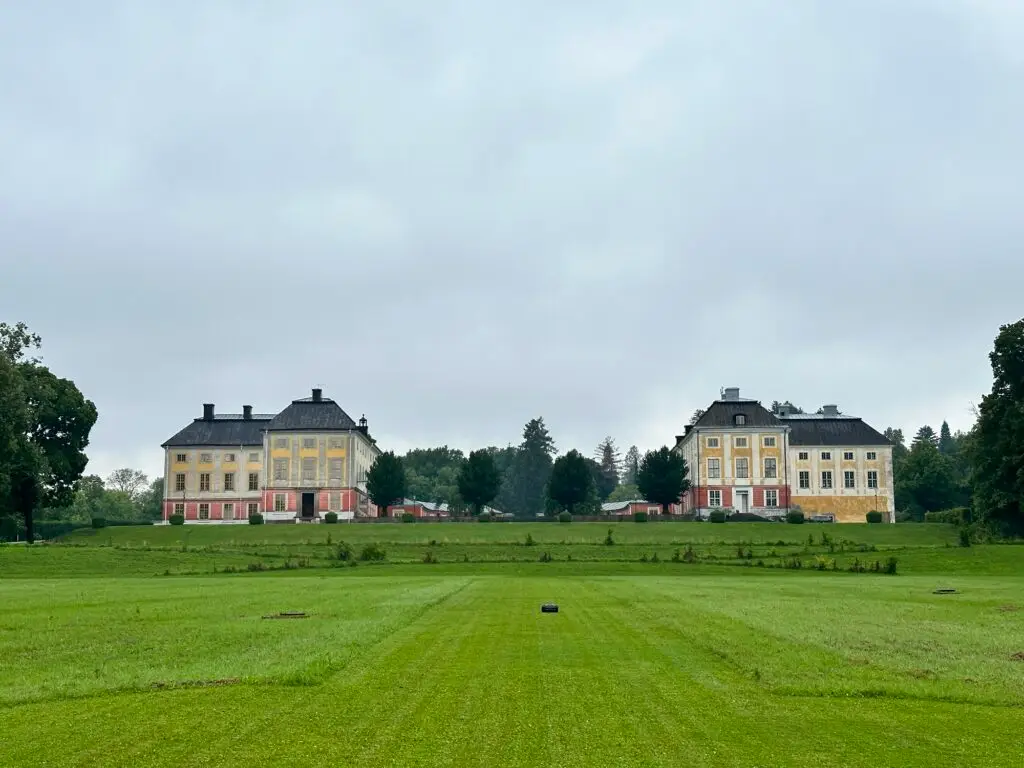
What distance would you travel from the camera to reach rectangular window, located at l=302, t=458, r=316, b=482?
360 ft

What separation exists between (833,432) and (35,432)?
81.6 metres

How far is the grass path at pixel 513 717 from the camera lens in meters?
9.49

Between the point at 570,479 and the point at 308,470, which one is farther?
the point at 308,470

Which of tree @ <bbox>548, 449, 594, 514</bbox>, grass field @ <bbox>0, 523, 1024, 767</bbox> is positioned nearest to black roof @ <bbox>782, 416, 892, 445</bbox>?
tree @ <bbox>548, 449, 594, 514</bbox>

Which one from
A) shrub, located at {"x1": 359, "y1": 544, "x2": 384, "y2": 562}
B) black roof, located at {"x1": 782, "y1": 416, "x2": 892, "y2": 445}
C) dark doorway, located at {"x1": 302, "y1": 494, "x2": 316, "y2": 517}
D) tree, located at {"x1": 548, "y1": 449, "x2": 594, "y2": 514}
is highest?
black roof, located at {"x1": 782, "y1": 416, "x2": 892, "y2": 445}

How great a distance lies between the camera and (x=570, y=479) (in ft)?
350

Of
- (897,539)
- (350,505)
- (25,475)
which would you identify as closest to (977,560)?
(897,539)

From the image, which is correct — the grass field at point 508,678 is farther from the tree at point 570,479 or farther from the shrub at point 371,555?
the tree at point 570,479

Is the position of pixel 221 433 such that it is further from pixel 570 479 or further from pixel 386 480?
pixel 570 479

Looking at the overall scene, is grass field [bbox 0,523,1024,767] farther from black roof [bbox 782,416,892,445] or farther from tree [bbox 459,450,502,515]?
black roof [bbox 782,416,892,445]

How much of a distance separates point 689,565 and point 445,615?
3389 cm

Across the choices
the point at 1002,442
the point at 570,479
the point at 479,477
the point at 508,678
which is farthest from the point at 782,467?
the point at 508,678

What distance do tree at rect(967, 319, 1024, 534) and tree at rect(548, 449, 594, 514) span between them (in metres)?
43.1

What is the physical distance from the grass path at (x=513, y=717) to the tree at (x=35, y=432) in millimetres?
55269
